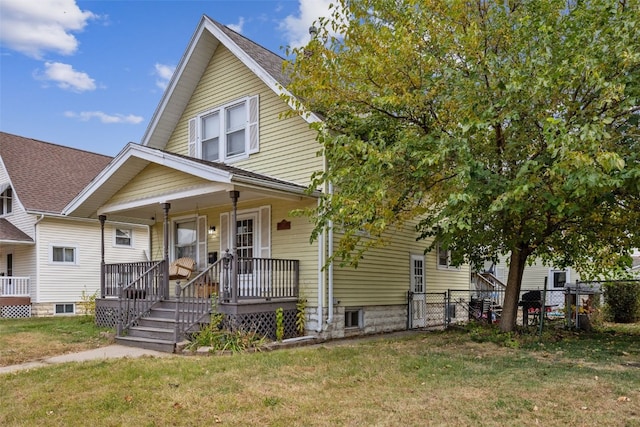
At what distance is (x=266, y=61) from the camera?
13.4 m

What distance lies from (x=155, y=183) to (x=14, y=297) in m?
11.5

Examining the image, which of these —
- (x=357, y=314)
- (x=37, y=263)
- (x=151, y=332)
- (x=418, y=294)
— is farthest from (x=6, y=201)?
(x=418, y=294)

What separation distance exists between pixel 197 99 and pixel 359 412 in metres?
11.4

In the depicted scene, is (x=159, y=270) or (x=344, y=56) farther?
(x=159, y=270)

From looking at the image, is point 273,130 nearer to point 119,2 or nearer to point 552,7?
point 552,7

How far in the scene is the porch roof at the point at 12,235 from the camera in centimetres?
1895

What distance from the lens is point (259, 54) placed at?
44.5 ft

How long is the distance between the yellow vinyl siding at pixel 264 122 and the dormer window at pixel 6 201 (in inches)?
449

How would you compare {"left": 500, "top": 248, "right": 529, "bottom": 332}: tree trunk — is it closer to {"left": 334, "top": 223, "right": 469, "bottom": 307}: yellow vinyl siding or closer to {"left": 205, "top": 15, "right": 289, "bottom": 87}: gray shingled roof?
{"left": 334, "top": 223, "right": 469, "bottom": 307}: yellow vinyl siding

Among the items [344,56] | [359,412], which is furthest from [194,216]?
[359,412]

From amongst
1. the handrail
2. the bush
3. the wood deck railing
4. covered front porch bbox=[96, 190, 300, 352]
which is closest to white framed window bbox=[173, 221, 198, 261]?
covered front porch bbox=[96, 190, 300, 352]

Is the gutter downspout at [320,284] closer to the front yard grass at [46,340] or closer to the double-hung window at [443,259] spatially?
the front yard grass at [46,340]

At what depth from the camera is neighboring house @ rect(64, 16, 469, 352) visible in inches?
422

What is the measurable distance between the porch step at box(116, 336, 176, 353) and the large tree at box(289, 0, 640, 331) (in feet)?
12.3
